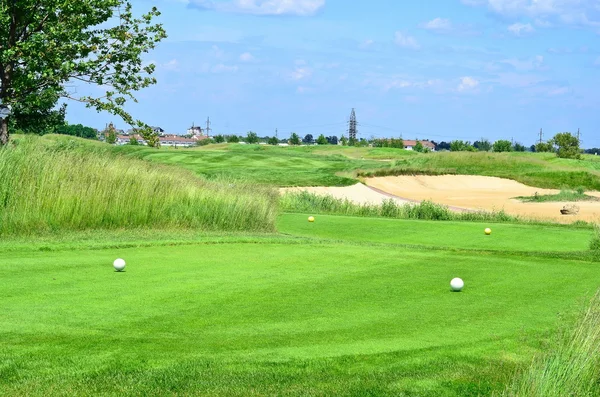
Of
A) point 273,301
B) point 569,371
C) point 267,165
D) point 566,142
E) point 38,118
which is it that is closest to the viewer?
point 569,371

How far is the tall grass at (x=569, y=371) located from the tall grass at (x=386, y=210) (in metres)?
20.1

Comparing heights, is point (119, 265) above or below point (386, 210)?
above

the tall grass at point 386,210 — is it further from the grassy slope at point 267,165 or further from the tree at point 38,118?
the grassy slope at point 267,165

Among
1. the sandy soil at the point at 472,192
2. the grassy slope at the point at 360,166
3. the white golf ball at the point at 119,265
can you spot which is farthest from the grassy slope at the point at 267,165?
the white golf ball at the point at 119,265

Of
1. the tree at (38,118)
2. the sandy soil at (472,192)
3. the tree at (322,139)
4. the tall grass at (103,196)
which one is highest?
the tree at (322,139)

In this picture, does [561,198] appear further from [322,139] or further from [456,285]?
[322,139]

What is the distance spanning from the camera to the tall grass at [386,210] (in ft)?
90.7

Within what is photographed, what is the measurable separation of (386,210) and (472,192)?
26198mm

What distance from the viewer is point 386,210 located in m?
29.6

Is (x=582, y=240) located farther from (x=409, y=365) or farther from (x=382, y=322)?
(x=409, y=365)

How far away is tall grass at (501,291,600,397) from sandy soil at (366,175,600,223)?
32.1 m

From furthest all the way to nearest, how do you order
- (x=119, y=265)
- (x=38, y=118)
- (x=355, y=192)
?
(x=355, y=192) < (x=38, y=118) < (x=119, y=265)

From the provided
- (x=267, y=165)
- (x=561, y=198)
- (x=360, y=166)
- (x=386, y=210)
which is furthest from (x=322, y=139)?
(x=386, y=210)

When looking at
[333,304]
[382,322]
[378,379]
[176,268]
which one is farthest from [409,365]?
[176,268]
